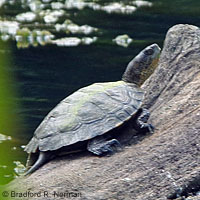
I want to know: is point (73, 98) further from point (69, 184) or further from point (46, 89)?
point (46, 89)

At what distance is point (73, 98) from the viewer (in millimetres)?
5059

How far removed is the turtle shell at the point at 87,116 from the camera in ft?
15.6

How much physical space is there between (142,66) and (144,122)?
37.5 inches

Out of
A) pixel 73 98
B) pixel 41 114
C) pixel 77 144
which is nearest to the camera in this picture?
pixel 77 144

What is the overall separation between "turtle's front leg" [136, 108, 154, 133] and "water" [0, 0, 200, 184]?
2649mm

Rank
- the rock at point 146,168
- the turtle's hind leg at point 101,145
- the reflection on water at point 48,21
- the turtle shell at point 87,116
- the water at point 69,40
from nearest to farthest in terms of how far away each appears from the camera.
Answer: the rock at point 146,168 < the turtle's hind leg at point 101,145 < the turtle shell at point 87,116 < the water at point 69,40 < the reflection on water at point 48,21

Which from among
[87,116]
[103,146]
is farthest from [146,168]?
[87,116]

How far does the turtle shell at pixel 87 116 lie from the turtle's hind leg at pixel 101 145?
47mm

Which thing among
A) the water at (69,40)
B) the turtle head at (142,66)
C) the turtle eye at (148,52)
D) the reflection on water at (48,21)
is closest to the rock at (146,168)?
the turtle head at (142,66)

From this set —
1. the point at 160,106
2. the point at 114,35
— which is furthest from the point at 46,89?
the point at 160,106

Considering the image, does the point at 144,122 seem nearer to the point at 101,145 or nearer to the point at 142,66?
the point at 101,145

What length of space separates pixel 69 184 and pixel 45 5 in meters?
14.4

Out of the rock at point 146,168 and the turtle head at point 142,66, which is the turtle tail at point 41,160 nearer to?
the rock at point 146,168

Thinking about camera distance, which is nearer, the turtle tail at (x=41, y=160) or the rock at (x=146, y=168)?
the rock at (x=146, y=168)
